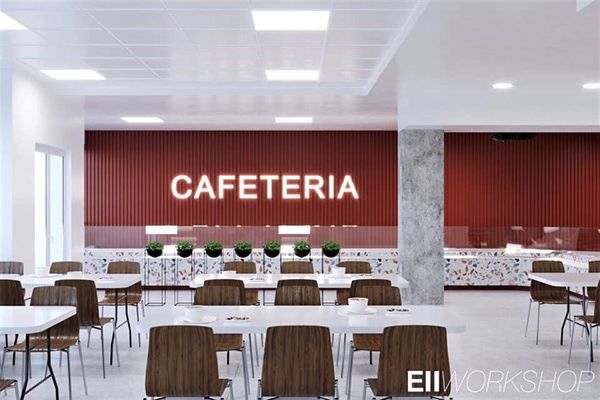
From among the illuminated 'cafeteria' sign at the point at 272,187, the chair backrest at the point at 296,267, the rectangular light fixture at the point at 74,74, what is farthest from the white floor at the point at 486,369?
the illuminated 'cafeteria' sign at the point at 272,187

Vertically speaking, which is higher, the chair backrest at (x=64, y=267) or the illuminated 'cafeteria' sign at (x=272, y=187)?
the illuminated 'cafeteria' sign at (x=272, y=187)

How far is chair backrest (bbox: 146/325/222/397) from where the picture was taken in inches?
152

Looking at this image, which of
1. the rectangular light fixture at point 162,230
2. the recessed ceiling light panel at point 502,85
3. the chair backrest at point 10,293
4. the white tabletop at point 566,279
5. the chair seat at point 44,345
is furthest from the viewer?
the rectangular light fixture at point 162,230

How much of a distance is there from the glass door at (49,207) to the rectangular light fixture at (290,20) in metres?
4.30

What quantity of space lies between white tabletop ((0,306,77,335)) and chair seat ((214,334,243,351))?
Result: 1166mm

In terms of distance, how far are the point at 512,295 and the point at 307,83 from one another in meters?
5.52

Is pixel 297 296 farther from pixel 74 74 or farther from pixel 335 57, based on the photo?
pixel 74 74

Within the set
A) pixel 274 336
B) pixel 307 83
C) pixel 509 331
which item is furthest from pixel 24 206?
pixel 509 331

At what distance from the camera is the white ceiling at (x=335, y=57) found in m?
5.82

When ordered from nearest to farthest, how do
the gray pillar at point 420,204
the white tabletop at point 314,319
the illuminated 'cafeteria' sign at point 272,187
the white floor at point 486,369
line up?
the white tabletop at point 314,319 < the white floor at point 486,369 < the gray pillar at point 420,204 < the illuminated 'cafeteria' sign at point 272,187

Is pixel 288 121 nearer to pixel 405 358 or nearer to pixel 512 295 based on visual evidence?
pixel 512 295

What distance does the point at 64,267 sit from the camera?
7.98 meters

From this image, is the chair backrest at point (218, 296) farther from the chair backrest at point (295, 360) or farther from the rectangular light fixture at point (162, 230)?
the rectangular light fixture at point (162, 230)

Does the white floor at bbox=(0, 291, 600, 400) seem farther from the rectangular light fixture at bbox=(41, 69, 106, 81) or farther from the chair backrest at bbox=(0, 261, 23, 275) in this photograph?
the rectangular light fixture at bbox=(41, 69, 106, 81)
